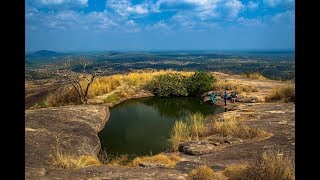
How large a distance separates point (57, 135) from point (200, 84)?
20039mm

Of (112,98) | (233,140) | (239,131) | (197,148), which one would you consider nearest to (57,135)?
(197,148)

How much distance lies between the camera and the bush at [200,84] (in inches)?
1307

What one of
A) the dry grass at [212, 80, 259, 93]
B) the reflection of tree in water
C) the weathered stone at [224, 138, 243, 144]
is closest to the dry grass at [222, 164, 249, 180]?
the weathered stone at [224, 138, 243, 144]

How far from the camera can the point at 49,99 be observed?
2631 cm

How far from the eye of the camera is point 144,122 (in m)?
22.3

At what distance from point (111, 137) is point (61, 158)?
7336 mm

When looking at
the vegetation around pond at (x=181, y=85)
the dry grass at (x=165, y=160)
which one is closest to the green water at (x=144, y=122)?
the vegetation around pond at (x=181, y=85)

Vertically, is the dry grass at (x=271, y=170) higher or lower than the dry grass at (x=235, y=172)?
higher

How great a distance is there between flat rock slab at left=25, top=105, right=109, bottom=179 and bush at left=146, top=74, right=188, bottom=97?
1187 centimetres

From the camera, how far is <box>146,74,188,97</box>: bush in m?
33.1

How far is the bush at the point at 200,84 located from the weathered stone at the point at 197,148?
1915cm

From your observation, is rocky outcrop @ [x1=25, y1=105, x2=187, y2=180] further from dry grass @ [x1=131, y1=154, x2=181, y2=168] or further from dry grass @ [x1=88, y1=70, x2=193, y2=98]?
dry grass @ [x1=88, y1=70, x2=193, y2=98]

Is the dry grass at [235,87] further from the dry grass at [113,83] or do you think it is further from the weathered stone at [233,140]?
the weathered stone at [233,140]
